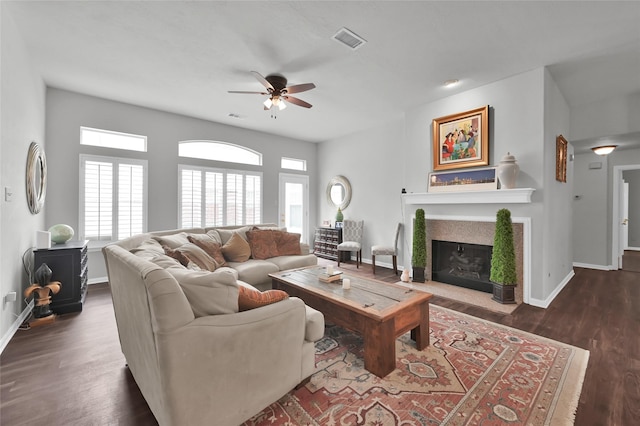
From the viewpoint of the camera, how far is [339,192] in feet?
23.3

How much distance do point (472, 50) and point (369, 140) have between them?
10.8ft

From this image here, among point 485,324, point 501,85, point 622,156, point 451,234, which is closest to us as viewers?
point 485,324

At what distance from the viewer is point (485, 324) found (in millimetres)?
3002

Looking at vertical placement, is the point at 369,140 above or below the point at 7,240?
above

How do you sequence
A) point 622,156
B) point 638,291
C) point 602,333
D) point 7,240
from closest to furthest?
1. point 7,240
2. point 602,333
3. point 638,291
4. point 622,156

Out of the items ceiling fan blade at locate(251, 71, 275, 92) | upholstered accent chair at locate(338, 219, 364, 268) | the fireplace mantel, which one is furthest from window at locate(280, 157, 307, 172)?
ceiling fan blade at locate(251, 71, 275, 92)

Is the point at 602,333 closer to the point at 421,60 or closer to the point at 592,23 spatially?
the point at 592,23

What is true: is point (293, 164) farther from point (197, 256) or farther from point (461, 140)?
point (197, 256)

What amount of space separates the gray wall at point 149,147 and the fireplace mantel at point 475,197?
11.8ft

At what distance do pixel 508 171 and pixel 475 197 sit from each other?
21.0 inches

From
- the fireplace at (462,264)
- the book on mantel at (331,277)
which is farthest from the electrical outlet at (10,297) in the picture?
the fireplace at (462,264)

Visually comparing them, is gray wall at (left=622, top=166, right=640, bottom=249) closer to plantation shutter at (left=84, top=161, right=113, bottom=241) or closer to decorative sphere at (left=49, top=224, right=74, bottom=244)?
plantation shutter at (left=84, top=161, right=113, bottom=241)

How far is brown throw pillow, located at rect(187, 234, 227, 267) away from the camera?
3.71 meters

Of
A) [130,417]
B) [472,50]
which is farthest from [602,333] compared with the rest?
[130,417]
